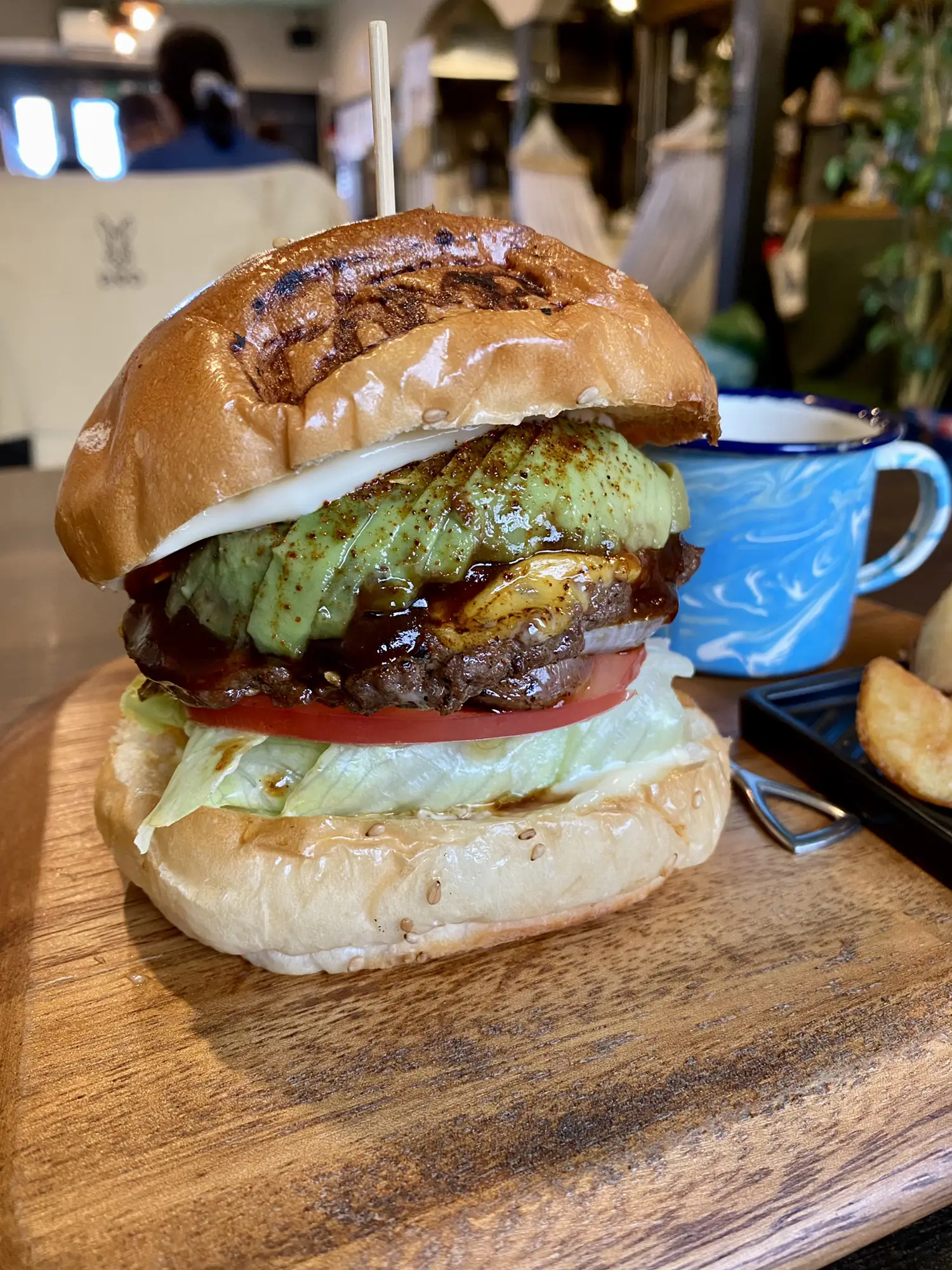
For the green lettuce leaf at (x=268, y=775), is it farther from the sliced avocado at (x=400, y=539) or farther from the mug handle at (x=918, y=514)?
the mug handle at (x=918, y=514)

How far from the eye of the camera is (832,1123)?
951 mm

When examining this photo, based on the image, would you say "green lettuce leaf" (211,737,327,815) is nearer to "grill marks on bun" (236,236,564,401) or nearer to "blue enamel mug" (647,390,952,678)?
"grill marks on bun" (236,236,564,401)

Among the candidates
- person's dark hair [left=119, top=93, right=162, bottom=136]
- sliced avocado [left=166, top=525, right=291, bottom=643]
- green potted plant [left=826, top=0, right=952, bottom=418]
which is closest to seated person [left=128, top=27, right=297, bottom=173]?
person's dark hair [left=119, top=93, right=162, bottom=136]

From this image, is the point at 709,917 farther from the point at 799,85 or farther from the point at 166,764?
the point at 799,85

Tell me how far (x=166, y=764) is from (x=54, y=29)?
17.2 meters

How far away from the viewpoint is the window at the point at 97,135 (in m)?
15.0

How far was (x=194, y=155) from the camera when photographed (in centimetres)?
568

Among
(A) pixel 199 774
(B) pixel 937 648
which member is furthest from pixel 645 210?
(A) pixel 199 774

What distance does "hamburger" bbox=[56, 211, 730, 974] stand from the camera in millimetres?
1021

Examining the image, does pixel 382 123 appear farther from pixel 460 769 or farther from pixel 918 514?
pixel 918 514

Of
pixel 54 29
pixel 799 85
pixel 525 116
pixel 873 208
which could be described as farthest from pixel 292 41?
pixel 873 208

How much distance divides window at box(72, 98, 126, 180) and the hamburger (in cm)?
1627

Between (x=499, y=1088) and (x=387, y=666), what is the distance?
1.53 ft

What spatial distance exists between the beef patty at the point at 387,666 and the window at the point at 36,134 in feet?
53.1
